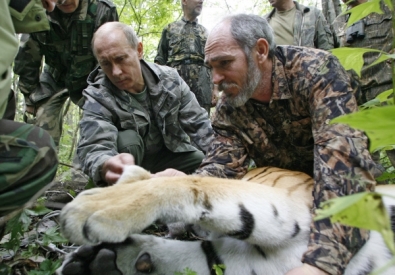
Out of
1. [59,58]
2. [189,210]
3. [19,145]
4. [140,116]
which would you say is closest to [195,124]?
[140,116]

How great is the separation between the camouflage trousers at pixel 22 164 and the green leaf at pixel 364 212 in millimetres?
1175

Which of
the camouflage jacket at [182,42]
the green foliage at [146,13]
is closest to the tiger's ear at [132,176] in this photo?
the camouflage jacket at [182,42]

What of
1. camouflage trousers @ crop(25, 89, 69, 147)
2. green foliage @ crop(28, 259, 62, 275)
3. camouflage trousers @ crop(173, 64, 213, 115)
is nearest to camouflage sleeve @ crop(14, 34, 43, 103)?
camouflage trousers @ crop(25, 89, 69, 147)

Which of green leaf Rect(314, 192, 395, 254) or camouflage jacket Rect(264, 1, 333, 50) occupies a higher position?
green leaf Rect(314, 192, 395, 254)

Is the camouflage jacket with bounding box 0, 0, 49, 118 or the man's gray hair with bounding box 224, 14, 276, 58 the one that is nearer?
the camouflage jacket with bounding box 0, 0, 49, 118

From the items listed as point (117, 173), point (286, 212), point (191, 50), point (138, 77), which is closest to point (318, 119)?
point (286, 212)

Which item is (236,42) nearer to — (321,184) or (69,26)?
(321,184)

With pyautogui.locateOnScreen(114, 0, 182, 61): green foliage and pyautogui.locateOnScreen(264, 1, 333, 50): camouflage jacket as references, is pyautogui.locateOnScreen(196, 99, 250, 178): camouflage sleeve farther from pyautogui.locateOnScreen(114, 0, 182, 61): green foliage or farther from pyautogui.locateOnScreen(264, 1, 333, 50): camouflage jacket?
pyautogui.locateOnScreen(114, 0, 182, 61): green foliage

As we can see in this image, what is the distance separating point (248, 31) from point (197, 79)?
3.84m

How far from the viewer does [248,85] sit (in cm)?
243

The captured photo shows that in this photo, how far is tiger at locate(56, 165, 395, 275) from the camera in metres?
1.41

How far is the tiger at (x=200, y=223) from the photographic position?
141 cm

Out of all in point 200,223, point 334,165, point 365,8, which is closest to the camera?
point 365,8

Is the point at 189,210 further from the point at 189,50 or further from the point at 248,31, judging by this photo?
the point at 189,50
